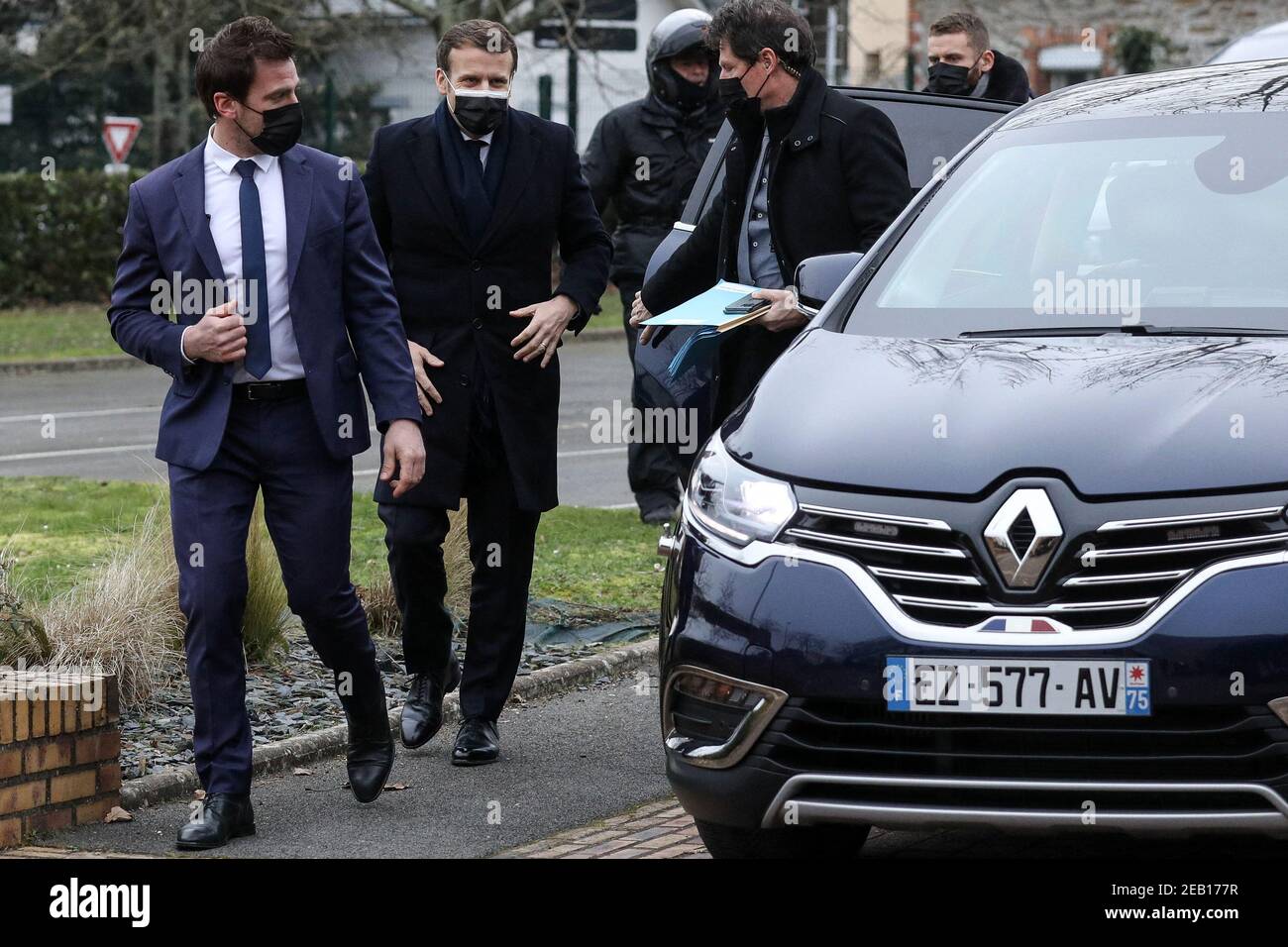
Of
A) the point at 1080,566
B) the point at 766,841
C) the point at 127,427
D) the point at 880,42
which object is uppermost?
the point at 880,42

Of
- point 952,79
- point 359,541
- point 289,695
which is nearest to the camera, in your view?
point 289,695

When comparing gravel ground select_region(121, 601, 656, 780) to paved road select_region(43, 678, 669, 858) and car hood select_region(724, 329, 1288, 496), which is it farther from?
car hood select_region(724, 329, 1288, 496)

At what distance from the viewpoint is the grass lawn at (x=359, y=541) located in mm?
8234

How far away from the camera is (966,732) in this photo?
388 cm

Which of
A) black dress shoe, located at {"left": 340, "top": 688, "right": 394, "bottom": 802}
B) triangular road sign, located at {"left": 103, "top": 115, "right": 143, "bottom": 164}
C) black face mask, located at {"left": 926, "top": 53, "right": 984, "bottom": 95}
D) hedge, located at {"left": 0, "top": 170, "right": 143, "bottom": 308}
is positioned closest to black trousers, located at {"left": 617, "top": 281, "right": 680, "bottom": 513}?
black face mask, located at {"left": 926, "top": 53, "right": 984, "bottom": 95}

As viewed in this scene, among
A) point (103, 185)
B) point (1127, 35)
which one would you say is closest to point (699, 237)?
point (103, 185)

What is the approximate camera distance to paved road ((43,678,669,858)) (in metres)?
5.16

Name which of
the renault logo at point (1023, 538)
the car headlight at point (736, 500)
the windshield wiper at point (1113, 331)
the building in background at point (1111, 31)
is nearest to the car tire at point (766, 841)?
the car headlight at point (736, 500)

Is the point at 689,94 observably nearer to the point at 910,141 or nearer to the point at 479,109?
the point at 910,141

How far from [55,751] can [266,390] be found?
1.06 meters

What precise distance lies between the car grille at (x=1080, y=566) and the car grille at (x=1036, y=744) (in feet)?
0.64

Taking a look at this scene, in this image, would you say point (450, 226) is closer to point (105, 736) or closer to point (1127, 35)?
point (105, 736)

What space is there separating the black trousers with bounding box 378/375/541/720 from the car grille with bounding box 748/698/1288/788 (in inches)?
86.8

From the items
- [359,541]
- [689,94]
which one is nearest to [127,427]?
[359,541]
